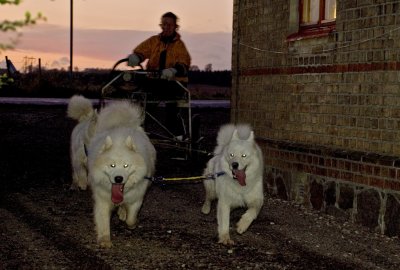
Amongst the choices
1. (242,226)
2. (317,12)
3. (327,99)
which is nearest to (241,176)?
(242,226)

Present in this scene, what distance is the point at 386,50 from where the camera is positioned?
23.9ft

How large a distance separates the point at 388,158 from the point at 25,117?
1730 cm

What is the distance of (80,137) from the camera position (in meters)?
9.00

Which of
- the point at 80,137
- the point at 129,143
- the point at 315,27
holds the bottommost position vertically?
the point at 80,137

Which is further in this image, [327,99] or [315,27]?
[315,27]

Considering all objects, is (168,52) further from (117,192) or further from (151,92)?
(117,192)

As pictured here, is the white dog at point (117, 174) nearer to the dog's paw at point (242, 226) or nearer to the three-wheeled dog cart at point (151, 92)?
the dog's paw at point (242, 226)

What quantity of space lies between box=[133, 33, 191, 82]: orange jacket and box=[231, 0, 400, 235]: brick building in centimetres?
91

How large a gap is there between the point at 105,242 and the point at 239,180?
148 centimetres

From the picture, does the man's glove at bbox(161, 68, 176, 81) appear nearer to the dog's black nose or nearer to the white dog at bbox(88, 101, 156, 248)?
the white dog at bbox(88, 101, 156, 248)

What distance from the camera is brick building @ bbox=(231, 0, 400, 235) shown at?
7.28 m

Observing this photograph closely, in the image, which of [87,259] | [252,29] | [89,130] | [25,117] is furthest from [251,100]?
[25,117]

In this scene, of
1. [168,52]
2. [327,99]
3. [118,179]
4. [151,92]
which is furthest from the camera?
[168,52]

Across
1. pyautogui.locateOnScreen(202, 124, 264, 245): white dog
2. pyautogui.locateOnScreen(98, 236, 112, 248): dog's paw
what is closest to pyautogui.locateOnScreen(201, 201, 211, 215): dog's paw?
pyautogui.locateOnScreen(202, 124, 264, 245): white dog
